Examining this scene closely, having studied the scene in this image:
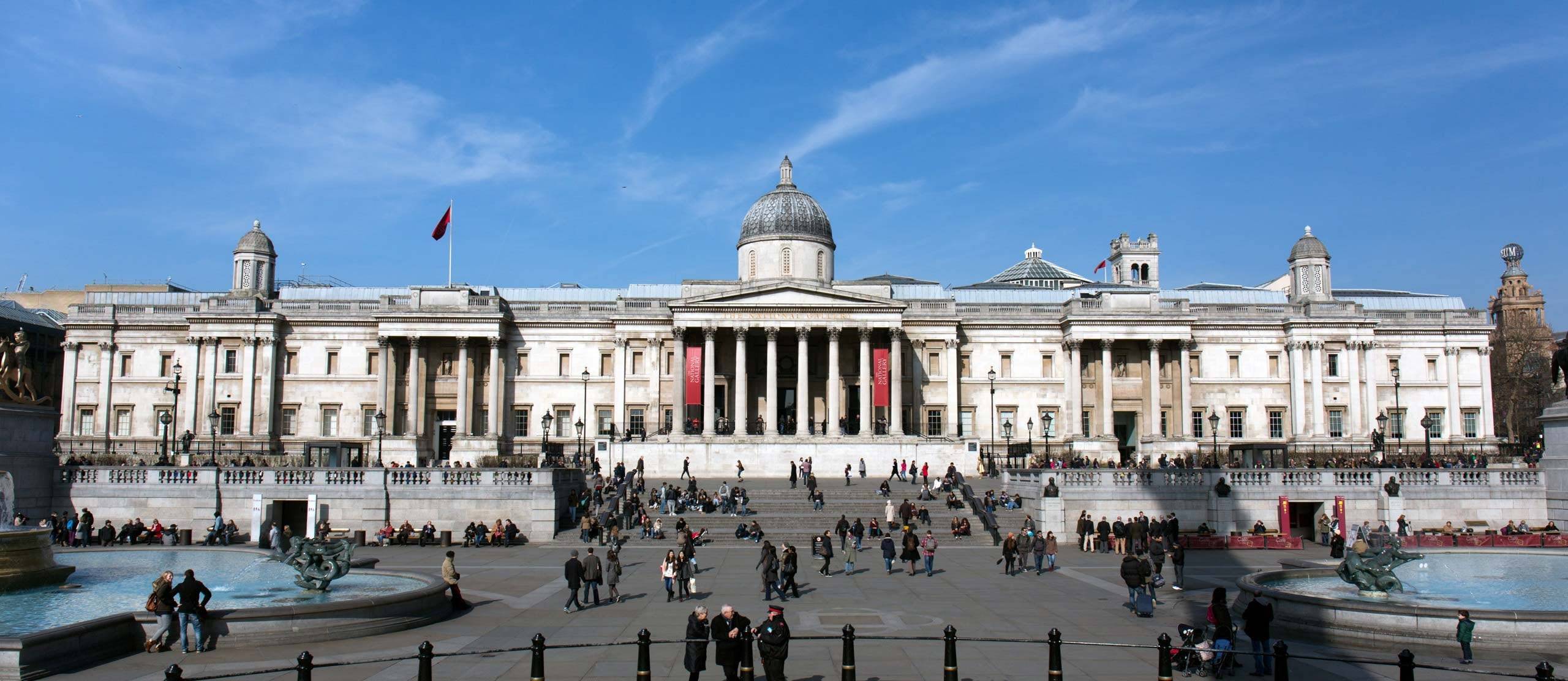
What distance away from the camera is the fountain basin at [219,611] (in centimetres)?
1633

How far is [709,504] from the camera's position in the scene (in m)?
43.8

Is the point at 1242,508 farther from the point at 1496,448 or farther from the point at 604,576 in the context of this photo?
the point at 1496,448

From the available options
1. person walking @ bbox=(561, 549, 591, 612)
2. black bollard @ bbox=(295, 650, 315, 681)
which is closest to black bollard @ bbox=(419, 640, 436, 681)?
black bollard @ bbox=(295, 650, 315, 681)

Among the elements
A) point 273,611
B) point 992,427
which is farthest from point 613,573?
point 992,427

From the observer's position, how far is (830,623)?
21.9 metres

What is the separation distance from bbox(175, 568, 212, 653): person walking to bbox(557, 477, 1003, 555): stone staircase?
2070 centimetres

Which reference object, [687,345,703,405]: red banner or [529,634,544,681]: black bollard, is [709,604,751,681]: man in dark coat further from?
[687,345,703,405]: red banner

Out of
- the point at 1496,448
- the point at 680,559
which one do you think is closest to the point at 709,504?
the point at 680,559

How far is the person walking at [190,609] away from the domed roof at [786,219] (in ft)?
167

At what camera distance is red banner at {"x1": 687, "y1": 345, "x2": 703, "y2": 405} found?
2447 inches

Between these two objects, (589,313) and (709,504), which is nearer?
(709,504)

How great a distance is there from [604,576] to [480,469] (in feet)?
41.4

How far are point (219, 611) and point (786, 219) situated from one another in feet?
168

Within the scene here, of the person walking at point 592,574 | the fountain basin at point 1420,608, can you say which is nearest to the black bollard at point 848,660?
the fountain basin at point 1420,608
